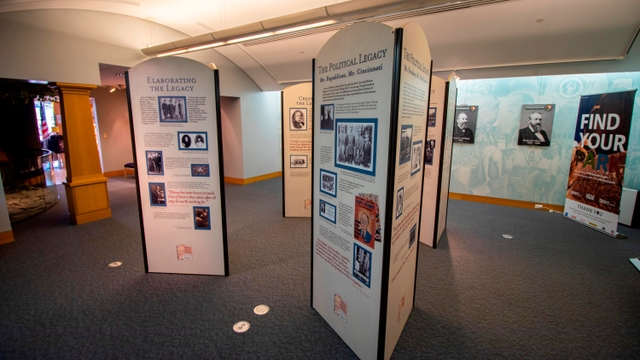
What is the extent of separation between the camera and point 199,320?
2.81 m

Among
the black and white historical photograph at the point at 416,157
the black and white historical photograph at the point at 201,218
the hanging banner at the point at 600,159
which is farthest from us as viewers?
the hanging banner at the point at 600,159

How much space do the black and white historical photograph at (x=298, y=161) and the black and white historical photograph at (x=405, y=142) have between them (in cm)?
381

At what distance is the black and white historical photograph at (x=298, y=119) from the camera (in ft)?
18.5

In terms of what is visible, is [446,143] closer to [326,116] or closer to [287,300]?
[326,116]

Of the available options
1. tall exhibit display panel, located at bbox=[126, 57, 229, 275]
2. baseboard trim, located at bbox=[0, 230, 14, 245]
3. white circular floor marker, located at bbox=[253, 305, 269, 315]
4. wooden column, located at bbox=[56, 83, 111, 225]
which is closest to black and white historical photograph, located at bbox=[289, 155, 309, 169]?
tall exhibit display panel, located at bbox=[126, 57, 229, 275]

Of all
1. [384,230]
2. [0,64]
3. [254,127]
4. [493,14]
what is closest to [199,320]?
[384,230]

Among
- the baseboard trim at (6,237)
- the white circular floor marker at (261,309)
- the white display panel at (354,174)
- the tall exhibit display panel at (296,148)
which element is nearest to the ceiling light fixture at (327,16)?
the tall exhibit display panel at (296,148)

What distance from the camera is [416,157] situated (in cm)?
229

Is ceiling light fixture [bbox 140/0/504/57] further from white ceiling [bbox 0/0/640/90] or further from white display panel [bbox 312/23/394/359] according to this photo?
white display panel [bbox 312/23/394/359]

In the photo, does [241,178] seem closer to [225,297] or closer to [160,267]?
[160,267]

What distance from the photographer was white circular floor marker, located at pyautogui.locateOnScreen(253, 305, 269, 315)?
2.92m

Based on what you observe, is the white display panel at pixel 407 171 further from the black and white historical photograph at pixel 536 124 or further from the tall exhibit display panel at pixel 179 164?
the black and white historical photograph at pixel 536 124

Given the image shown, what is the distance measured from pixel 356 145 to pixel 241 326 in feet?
6.56

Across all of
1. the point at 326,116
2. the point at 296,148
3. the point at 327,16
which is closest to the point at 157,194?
the point at 326,116
